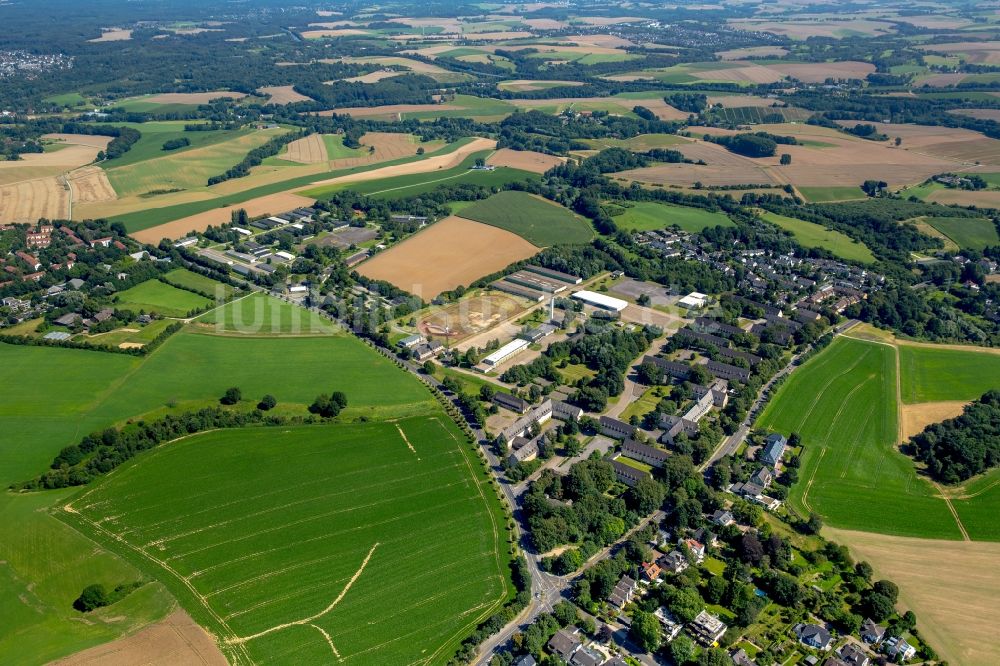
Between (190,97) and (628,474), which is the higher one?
(190,97)

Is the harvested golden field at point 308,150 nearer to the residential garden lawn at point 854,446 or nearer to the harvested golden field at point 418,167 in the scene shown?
the harvested golden field at point 418,167

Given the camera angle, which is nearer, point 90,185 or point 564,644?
point 564,644

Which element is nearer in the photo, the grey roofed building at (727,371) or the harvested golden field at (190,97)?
the grey roofed building at (727,371)

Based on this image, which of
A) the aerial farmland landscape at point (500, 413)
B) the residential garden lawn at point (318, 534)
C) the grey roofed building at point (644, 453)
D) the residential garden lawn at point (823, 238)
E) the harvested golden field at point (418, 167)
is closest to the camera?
the residential garden lawn at point (318, 534)

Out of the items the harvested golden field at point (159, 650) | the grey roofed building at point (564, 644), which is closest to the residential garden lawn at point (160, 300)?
the harvested golden field at point (159, 650)

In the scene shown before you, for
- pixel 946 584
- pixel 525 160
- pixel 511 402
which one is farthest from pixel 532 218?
pixel 946 584

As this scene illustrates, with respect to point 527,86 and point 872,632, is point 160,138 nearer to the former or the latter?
point 527,86

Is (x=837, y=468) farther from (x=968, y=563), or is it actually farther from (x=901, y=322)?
(x=901, y=322)
